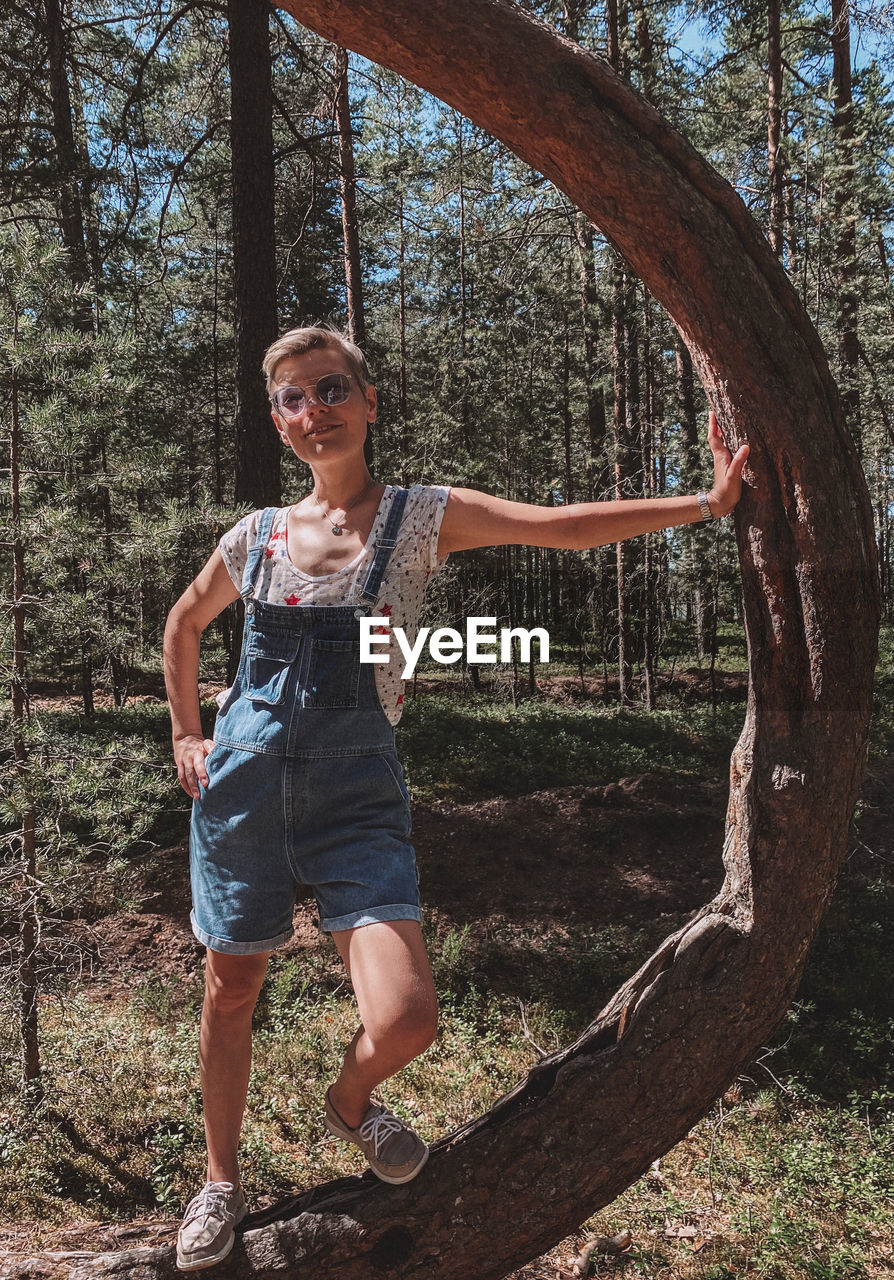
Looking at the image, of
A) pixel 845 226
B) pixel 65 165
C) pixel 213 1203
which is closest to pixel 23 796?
pixel 213 1203

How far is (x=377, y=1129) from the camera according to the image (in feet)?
7.28

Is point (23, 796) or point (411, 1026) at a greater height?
point (23, 796)

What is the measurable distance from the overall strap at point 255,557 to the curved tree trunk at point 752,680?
130cm

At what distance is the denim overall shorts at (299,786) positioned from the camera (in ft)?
7.09

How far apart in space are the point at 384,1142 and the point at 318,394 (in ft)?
6.57

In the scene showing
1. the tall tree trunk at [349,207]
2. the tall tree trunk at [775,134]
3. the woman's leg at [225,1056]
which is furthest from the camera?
the tall tree trunk at [775,134]

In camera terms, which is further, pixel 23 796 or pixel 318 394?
pixel 23 796

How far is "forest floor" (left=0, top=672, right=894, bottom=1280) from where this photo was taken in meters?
3.33

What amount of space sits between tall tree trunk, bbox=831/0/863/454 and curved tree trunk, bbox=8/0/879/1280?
897cm

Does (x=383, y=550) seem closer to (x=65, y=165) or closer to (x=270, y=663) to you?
(x=270, y=663)

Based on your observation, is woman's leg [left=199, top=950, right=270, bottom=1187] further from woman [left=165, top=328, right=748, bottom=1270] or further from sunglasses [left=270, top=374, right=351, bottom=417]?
sunglasses [left=270, top=374, right=351, bottom=417]

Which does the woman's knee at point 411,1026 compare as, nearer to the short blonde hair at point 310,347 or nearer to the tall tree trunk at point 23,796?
the short blonde hair at point 310,347

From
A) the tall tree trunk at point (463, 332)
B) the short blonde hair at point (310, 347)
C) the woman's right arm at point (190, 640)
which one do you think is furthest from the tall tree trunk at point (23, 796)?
the tall tree trunk at point (463, 332)

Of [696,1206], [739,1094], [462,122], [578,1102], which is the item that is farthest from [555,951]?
[462,122]
